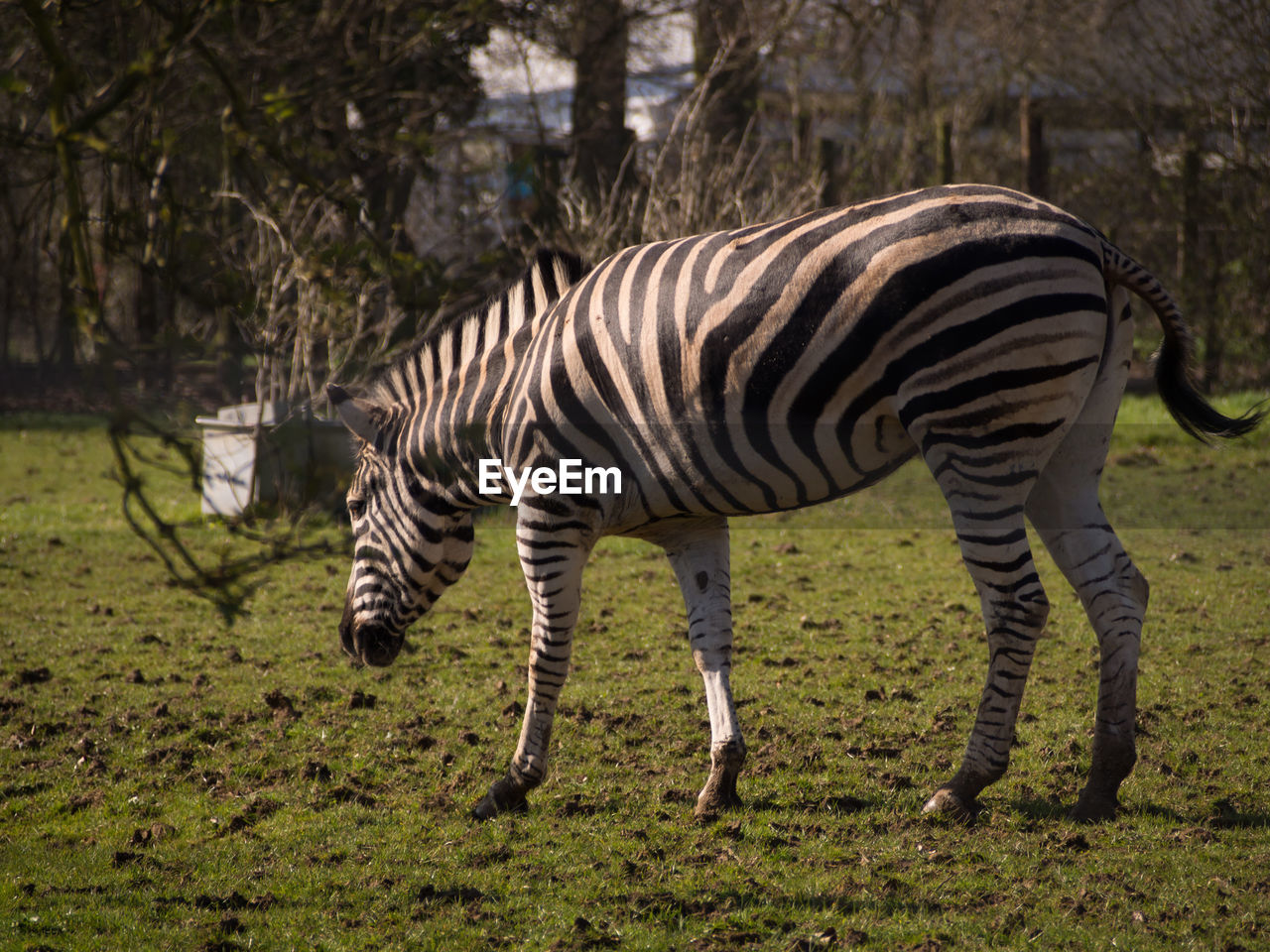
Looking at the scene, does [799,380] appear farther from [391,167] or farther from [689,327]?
[391,167]

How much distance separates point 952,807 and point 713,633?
1.14 meters

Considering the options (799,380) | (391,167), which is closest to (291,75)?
(391,167)

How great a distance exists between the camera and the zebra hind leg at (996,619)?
12.3ft

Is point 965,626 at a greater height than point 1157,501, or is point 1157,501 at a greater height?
point 1157,501

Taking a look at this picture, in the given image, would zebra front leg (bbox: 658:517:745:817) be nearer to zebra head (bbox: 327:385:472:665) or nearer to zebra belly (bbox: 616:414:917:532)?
zebra belly (bbox: 616:414:917:532)

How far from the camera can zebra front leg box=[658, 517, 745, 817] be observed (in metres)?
4.25

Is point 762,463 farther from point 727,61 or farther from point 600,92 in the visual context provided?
point 600,92

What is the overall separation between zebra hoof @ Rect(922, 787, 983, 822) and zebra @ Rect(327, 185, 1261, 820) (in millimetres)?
15

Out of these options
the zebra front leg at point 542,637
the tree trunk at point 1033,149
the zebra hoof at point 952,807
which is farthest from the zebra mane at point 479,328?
the tree trunk at point 1033,149

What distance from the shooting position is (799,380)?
3801 mm

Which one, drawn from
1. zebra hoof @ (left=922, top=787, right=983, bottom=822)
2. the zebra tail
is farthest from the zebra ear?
the zebra tail

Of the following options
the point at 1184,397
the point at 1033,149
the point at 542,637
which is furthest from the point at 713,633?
the point at 1033,149

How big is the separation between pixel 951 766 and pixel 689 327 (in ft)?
7.33

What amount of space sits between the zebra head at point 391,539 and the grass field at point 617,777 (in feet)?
2.02
